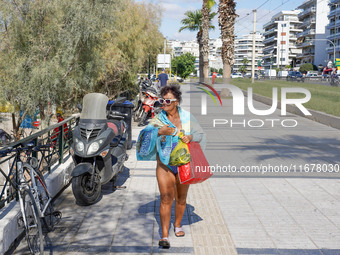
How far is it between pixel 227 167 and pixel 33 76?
211 inches

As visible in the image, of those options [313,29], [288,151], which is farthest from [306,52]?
[288,151]

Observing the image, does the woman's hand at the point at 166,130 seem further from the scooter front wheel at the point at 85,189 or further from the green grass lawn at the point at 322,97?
the green grass lawn at the point at 322,97

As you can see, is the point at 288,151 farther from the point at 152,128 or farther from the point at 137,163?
the point at 152,128

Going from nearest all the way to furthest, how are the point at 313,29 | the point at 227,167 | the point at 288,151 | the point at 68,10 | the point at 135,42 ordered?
the point at 227,167
the point at 288,151
the point at 68,10
the point at 135,42
the point at 313,29

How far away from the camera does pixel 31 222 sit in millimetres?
4055

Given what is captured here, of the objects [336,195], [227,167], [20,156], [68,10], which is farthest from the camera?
[68,10]

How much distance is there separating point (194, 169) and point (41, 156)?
266 centimetres

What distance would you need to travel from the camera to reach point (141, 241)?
4555 millimetres

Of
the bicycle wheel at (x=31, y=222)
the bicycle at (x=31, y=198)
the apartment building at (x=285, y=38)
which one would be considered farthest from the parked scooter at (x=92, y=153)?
the apartment building at (x=285, y=38)

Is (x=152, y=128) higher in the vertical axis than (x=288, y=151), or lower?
higher

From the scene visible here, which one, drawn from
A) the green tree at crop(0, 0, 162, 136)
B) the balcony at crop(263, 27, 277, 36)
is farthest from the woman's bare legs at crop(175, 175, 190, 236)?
the balcony at crop(263, 27, 277, 36)

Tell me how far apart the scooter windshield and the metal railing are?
56cm

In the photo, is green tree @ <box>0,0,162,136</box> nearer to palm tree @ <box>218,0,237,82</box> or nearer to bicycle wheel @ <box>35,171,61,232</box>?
bicycle wheel @ <box>35,171,61,232</box>

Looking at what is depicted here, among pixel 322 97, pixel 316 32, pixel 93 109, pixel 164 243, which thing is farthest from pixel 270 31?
pixel 164 243
